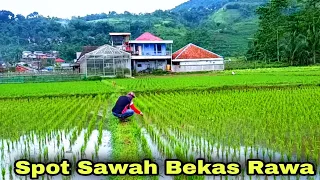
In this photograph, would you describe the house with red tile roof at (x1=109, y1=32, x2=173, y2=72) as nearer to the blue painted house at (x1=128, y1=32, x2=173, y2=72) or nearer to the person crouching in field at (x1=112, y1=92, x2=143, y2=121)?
the blue painted house at (x1=128, y1=32, x2=173, y2=72)

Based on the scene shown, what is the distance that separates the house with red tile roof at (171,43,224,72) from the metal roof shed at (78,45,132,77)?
5.62m

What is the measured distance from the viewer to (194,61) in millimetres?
35781

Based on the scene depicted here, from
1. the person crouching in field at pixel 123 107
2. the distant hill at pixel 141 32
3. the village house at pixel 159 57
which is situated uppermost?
the distant hill at pixel 141 32

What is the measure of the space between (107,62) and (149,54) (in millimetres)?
5440

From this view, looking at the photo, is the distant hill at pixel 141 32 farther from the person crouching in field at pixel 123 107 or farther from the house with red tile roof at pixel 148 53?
the person crouching in field at pixel 123 107

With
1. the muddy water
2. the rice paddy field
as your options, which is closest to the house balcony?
the rice paddy field

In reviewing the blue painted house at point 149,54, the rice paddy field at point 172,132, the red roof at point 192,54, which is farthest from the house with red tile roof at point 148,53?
the rice paddy field at point 172,132

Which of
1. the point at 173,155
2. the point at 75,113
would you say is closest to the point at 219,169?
the point at 173,155

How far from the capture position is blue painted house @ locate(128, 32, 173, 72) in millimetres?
34875

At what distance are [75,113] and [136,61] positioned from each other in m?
23.8

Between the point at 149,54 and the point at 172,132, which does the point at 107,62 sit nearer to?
the point at 149,54

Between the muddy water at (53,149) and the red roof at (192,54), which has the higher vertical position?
the red roof at (192,54)

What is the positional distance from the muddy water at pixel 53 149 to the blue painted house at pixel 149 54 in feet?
86.5

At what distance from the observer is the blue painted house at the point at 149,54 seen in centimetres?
3488
